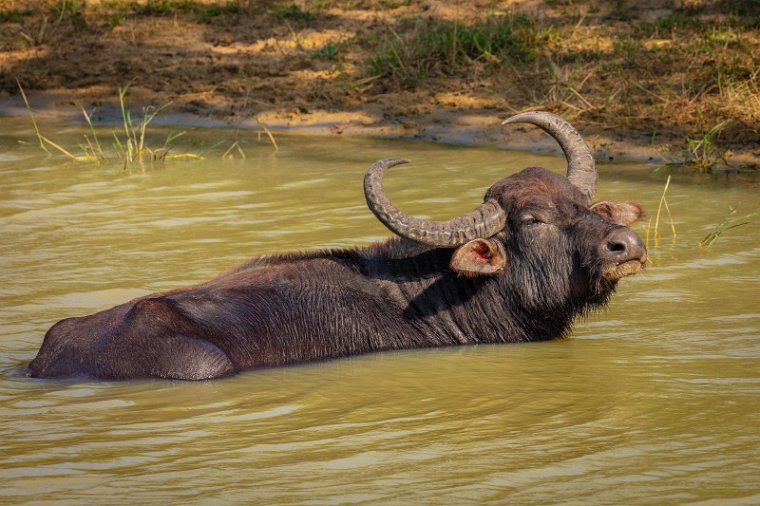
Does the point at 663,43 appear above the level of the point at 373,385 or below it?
above

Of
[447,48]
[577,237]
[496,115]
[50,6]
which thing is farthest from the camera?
[50,6]

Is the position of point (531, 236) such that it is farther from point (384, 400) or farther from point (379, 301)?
point (384, 400)

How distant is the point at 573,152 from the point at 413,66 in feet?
23.6

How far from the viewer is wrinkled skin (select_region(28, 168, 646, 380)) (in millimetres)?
6719

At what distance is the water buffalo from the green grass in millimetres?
6983

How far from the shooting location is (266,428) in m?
5.93

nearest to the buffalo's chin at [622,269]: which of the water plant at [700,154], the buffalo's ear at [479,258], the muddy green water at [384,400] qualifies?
the muddy green water at [384,400]

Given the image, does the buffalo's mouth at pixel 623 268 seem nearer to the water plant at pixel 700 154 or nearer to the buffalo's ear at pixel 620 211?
the buffalo's ear at pixel 620 211

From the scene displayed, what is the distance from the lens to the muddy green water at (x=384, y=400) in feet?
16.8

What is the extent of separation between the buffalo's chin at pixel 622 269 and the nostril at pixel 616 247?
0.07 m

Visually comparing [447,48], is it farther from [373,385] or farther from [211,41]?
[373,385]

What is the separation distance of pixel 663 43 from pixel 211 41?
5765 mm

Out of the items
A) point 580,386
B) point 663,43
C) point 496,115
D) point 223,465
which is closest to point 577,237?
point 580,386

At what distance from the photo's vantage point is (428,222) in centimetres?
719
